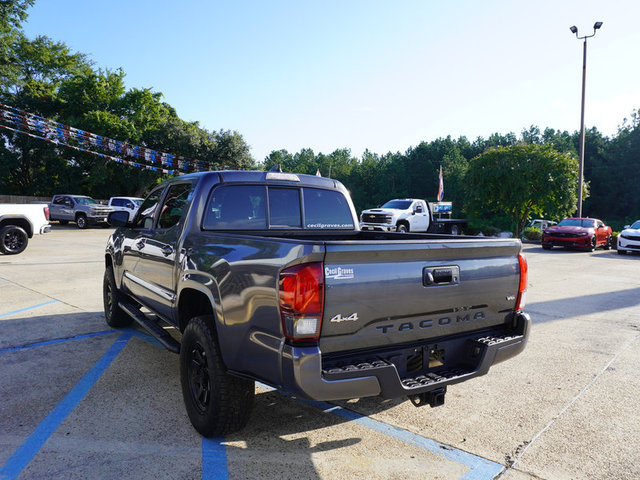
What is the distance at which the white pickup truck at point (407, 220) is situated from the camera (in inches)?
843

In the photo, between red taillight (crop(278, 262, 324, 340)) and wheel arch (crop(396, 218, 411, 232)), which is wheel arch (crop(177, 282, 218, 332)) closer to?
red taillight (crop(278, 262, 324, 340))

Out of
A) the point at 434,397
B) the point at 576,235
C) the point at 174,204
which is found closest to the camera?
the point at 434,397

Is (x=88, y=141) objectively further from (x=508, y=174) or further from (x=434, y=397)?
(x=434, y=397)

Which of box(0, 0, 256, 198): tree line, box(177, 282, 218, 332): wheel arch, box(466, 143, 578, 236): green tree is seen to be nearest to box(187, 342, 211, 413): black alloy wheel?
box(177, 282, 218, 332): wheel arch

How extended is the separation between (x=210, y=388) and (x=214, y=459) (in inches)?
17.0

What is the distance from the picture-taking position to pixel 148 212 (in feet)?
16.4

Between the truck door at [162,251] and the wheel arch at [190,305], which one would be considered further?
the truck door at [162,251]

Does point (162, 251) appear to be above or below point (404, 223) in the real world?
above

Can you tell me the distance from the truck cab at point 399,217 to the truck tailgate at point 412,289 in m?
17.3

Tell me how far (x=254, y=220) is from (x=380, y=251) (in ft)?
5.61

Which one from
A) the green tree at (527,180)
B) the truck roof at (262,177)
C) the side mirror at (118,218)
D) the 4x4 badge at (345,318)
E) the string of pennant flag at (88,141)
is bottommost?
the 4x4 badge at (345,318)

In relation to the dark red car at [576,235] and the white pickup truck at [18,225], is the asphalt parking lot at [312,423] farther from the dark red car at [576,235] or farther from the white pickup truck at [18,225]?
the dark red car at [576,235]

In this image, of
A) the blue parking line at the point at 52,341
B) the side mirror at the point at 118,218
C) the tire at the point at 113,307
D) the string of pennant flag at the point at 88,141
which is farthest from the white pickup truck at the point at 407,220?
the side mirror at the point at 118,218

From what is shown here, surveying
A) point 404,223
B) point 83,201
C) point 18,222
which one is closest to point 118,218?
point 18,222
